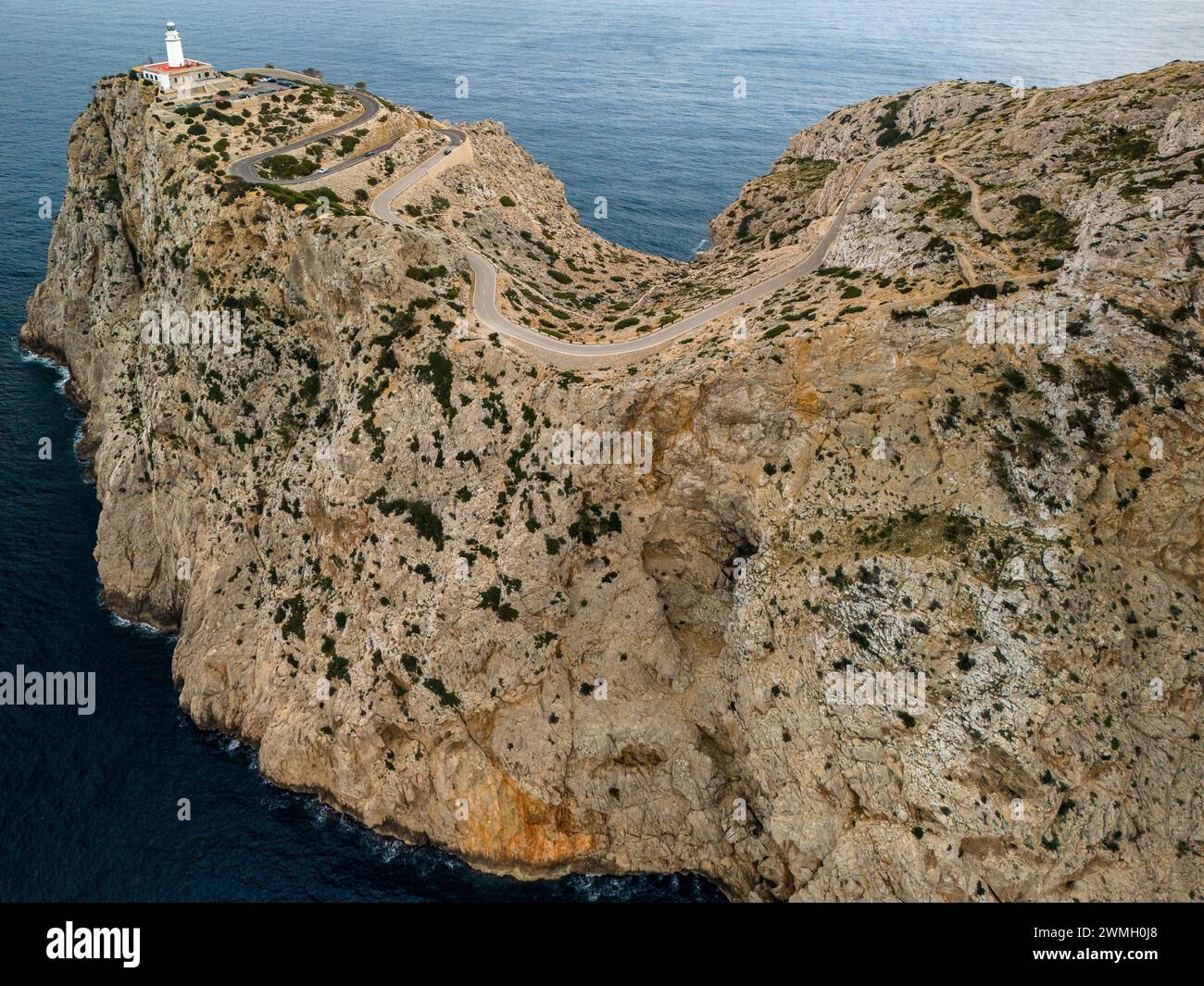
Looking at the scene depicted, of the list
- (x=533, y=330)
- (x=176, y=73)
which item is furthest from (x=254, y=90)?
(x=533, y=330)

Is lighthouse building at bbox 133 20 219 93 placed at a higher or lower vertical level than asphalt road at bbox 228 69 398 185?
higher

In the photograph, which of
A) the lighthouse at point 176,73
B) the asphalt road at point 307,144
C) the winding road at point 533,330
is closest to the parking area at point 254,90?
the lighthouse at point 176,73

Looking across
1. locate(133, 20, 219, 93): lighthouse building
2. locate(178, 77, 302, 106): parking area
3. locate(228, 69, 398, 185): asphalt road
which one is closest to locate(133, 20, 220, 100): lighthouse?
locate(133, 20, 219, 93): lighthouse building

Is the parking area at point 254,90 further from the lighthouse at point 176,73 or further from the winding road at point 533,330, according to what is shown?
the winding road at point 533,330

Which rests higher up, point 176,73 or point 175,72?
point 175,72

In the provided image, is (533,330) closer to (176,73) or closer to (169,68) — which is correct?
(176,73)

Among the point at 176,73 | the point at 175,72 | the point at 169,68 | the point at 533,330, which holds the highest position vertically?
the point at 169,68

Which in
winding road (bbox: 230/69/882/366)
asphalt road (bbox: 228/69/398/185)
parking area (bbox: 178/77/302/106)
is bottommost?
winding road (bbox: 230/69/882/366)

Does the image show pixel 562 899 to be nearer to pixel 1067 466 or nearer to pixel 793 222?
pixel 1067 466

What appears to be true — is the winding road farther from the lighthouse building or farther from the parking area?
the lighthouse building
